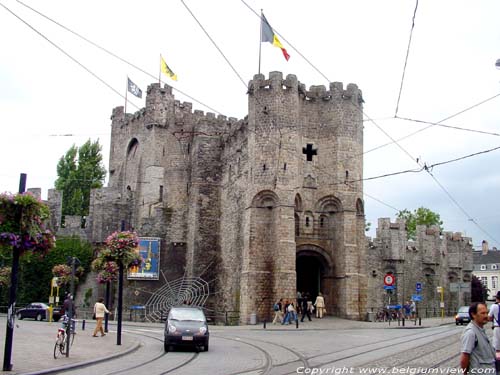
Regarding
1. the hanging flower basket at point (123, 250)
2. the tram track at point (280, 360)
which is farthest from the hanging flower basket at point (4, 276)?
the tram track at point (280, 360)

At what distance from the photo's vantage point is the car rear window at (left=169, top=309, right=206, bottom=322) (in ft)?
54.3

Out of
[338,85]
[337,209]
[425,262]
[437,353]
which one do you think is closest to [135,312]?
[337,209]

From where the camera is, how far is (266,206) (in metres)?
30.6

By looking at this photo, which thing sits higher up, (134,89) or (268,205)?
(134,89)

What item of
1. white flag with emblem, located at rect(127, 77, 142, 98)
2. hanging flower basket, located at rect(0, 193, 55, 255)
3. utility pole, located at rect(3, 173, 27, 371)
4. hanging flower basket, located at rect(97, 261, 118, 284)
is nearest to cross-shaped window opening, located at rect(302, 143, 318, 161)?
hanging flower basket, located at rect(97, 261, 118, 284)

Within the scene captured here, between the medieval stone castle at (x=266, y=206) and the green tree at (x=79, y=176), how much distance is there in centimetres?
702

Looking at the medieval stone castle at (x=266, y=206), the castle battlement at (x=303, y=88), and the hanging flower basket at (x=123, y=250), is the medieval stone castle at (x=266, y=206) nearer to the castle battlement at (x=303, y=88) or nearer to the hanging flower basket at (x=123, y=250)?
the castle battlement at (x=303, y=88)

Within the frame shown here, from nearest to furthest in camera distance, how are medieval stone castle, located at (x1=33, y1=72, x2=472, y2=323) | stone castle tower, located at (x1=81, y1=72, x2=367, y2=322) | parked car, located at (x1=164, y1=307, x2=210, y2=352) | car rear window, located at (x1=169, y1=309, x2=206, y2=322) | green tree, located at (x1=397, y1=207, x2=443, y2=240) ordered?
parked car, located at (x1=164, y1=307, x2=210, y2=352)
car rear window, located at (x1=169, y1=309, x2=206, y2=322)
stone castle tower, located at (x1=81, y1=72, x2=367, y2=322)
medieval stone castle, located at (x1=33, y1=72, x2=472, y2=323)
green tree, located at (x1=397, y1=207, x2=443, y2=240)

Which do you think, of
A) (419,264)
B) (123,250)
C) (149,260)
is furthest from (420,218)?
(123,250)

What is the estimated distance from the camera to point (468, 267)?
47438 millimetres

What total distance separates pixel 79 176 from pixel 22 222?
4157cm

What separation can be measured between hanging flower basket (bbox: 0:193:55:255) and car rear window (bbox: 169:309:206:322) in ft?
18.5

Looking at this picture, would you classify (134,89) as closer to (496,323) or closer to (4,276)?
(4,276)

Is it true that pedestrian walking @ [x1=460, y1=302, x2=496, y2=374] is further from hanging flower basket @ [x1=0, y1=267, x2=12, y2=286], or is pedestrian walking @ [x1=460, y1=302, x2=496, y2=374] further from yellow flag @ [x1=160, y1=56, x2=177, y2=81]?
yellow flag @ [x1=160, y1=56, x2=177, y2=81]
